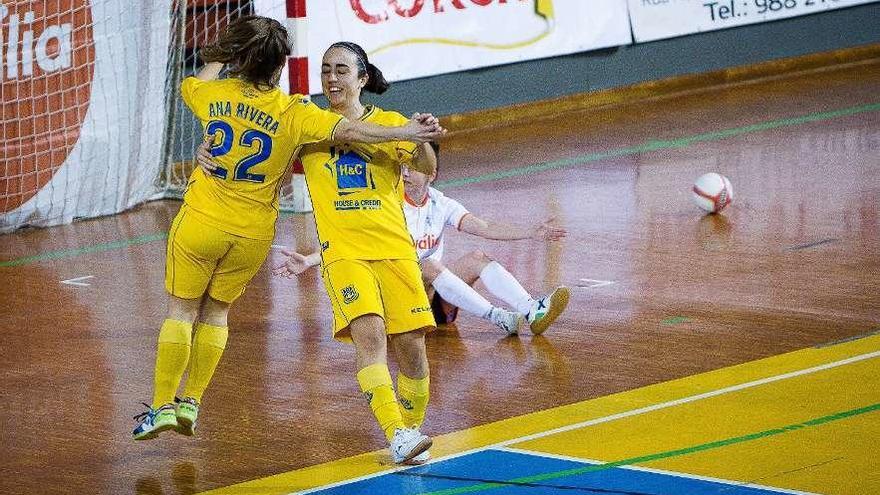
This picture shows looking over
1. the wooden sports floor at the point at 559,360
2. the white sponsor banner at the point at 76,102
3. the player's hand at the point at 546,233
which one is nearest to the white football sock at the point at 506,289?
the wooden sports floor at the point at 559,360

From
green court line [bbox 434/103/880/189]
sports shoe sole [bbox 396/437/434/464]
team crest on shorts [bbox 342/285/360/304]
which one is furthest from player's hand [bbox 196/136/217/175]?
green court line [bbox 434/103/880/189]

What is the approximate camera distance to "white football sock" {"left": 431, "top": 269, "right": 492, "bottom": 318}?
29.5 feet

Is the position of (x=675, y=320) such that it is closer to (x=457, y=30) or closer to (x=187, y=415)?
(x=187, y=415)

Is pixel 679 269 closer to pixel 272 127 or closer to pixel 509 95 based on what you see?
pixel 272 127

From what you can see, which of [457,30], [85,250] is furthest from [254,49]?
[457,30]

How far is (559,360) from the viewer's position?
27.5ft

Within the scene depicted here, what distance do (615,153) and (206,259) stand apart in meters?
8.73

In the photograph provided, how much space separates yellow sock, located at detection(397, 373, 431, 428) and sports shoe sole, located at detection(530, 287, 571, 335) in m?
2.14


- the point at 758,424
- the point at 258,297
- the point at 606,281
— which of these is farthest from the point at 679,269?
the point at 758,424

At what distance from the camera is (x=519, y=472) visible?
21.0 ft

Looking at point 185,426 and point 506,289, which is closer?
point 185,426

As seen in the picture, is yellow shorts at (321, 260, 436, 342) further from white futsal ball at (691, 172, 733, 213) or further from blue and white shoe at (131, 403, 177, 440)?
white futsal ball at (691, 172, 733, 213)

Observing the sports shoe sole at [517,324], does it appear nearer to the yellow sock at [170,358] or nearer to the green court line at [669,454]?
the green court line at [669,454]

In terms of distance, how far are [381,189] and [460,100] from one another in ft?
35.7
